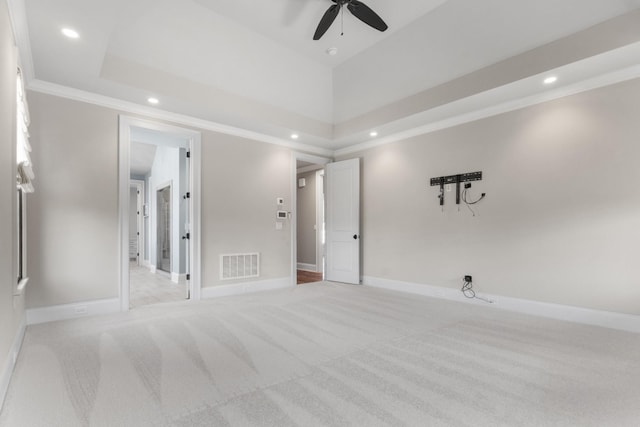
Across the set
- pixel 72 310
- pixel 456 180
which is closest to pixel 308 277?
pixel 456 180

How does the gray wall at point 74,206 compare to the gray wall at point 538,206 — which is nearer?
the gray wall at point 538,206

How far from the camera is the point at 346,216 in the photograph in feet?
19.4

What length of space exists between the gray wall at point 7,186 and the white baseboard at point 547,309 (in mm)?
4699

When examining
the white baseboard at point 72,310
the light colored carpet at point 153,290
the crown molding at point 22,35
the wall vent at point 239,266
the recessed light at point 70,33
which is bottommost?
the light colored carpet at point 153,290

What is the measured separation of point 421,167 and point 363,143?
4.39ft

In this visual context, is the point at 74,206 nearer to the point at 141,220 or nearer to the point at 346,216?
the point at 346,216

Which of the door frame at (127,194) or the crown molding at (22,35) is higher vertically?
the crown molding at (22,35)

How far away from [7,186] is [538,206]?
521cm

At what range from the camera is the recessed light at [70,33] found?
262 cm

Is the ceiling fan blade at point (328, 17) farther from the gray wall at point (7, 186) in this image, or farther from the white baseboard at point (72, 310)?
the white baseboard at point (72, 310)

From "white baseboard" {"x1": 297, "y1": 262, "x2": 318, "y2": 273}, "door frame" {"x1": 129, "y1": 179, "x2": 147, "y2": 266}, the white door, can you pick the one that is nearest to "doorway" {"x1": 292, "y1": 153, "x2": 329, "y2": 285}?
"white baseboard" {"x1": 297, "y1": 262, "x2": 318, "y2": 273}

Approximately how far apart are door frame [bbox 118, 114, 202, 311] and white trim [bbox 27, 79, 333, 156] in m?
0.11

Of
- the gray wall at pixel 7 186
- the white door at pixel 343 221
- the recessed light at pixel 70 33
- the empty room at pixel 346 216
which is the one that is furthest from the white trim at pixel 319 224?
the gray wall at pixel 7 186

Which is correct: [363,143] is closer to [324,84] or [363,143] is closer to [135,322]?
[324,84]
